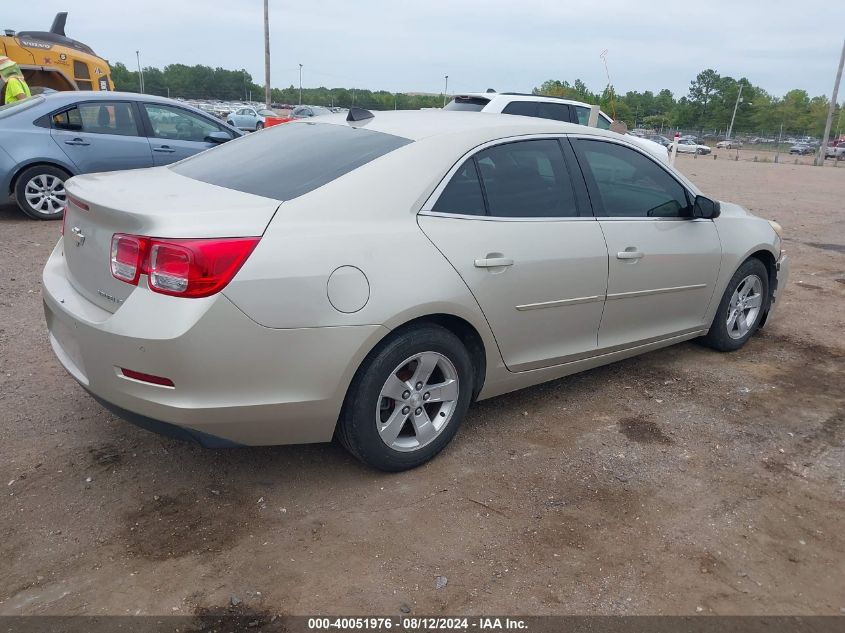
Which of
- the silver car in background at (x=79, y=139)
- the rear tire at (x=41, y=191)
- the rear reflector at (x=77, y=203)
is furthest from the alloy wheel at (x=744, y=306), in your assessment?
the rear tire at (x=41, y=191)

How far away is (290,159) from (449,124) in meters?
0.84

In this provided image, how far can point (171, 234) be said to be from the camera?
2646 millimetres

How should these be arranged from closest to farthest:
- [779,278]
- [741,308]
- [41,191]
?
[741,308]
[779,278]
[41,191]

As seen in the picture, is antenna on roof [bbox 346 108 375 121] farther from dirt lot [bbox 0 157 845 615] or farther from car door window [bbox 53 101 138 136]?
car door window [bbox 53 101 138 136]

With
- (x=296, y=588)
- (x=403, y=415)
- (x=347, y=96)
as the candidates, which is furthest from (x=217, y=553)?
(x=347, y=96)

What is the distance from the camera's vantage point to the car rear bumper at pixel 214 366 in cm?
263

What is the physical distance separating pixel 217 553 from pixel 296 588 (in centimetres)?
39

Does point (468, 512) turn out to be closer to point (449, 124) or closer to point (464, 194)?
point (464, 194)

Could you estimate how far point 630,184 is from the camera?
4199 millimetres

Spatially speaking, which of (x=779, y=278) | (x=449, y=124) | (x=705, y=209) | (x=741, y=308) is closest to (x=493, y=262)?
(x=449, y=124)

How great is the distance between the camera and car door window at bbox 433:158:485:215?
331 centimetres

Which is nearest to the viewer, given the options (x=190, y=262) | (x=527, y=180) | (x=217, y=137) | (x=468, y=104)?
(x=190, y=262)

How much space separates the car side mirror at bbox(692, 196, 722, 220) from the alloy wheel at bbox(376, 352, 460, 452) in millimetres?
2077

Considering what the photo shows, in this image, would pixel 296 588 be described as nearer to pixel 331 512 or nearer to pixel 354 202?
pixel 331 512
